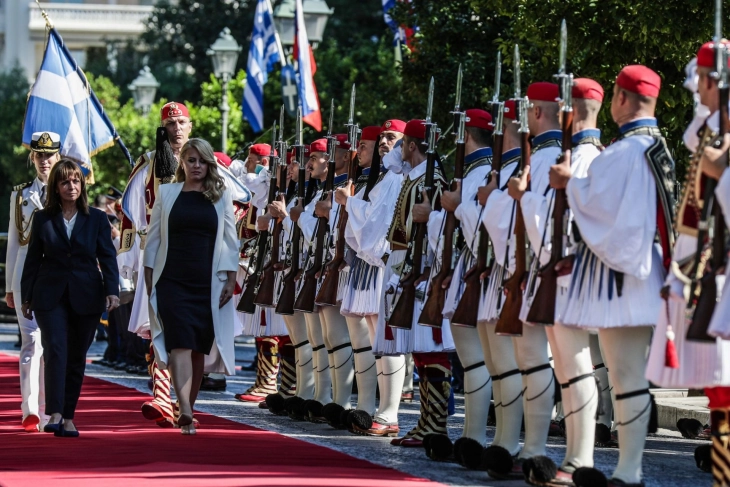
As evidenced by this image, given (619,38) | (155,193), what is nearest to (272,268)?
(155,193)

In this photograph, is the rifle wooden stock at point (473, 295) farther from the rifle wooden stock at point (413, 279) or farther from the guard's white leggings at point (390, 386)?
the guard's white leggings at point (390, 386)

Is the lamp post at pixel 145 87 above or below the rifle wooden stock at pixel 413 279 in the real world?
above

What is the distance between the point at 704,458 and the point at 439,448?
4.94ft

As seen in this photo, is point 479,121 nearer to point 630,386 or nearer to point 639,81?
point 639,81

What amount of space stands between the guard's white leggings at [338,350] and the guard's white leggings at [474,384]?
2.56m

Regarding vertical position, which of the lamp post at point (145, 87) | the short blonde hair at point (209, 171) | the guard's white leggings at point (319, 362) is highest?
the lamp post at point (145, 87)

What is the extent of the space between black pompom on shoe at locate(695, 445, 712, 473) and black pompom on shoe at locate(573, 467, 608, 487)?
172cm

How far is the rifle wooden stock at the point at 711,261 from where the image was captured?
6.79 m

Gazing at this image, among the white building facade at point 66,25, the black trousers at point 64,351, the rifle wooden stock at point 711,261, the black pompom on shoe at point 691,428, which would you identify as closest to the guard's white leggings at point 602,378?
the black pompom on shoe at point 691,428

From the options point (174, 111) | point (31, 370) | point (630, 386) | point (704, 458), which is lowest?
point (704, 458)

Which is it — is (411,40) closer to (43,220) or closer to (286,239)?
(286,239)

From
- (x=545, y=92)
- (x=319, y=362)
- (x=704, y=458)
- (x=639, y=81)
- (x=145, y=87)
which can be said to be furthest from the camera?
(x=145, y=87)

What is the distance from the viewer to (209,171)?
10953 mm

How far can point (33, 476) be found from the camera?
859 centimetres
